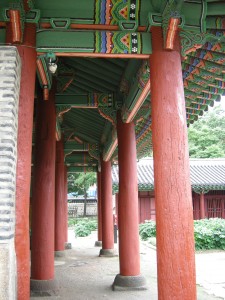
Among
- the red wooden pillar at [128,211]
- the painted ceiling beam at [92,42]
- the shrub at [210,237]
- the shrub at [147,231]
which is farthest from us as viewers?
the shrub at [147,231]

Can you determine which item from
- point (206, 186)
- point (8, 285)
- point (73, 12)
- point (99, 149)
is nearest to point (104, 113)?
point (73, 12)

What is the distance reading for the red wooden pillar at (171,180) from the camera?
3.74 m

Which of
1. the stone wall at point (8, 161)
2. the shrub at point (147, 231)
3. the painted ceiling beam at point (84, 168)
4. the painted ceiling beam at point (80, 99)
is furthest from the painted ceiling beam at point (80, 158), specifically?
the stone wall at point (8, 161)

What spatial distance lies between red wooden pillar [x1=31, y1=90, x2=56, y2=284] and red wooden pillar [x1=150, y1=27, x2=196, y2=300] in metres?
3.17

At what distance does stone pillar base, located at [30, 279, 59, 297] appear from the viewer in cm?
627

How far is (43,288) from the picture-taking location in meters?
6.32

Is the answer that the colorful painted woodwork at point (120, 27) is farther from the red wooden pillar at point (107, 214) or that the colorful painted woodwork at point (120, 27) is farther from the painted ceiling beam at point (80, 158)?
the painted ceiling beam at point (80, 158)

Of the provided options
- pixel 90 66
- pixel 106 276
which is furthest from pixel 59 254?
pixel 90 66

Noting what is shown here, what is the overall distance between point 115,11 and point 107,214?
31.6 feet

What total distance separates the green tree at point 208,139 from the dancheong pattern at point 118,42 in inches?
1327

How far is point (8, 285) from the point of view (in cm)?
323

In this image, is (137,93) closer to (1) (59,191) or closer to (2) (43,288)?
(2) (43,288)

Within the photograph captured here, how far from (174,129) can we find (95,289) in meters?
4.76

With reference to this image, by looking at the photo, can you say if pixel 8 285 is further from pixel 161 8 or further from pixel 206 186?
pixel 206 186
